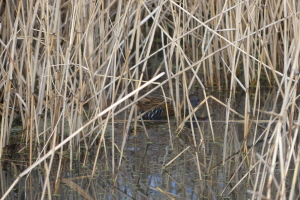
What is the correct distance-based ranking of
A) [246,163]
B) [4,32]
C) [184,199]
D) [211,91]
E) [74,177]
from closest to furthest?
[184,199]
[74,177]
[246,163]
[4,32]
[211,91]

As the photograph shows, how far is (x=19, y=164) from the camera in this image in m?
3.49

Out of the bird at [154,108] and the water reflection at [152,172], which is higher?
the bird at [154,108]

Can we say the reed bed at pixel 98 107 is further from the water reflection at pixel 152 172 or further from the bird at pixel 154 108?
the bird at pixel 154 108

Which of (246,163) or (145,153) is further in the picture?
(145,153)

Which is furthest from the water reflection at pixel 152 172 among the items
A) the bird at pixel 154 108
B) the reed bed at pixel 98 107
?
the bird at pixel 154 108

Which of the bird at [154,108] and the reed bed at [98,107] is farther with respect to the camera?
the bird at [154,108]

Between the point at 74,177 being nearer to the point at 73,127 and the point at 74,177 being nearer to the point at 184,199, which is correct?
the point at 73,127

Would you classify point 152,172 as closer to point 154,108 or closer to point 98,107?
point 98,107

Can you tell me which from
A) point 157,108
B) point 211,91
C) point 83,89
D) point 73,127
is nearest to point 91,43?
point 83,89

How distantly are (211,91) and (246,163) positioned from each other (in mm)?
2021

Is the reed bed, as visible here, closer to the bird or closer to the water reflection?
the water reflection

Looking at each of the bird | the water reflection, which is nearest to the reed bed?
the water reflection

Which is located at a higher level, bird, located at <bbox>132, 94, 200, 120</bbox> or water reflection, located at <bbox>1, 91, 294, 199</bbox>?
bird, located at <bbox>132, 94, 200, 120</bbox>

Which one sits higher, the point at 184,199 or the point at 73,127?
the point at 73,127
